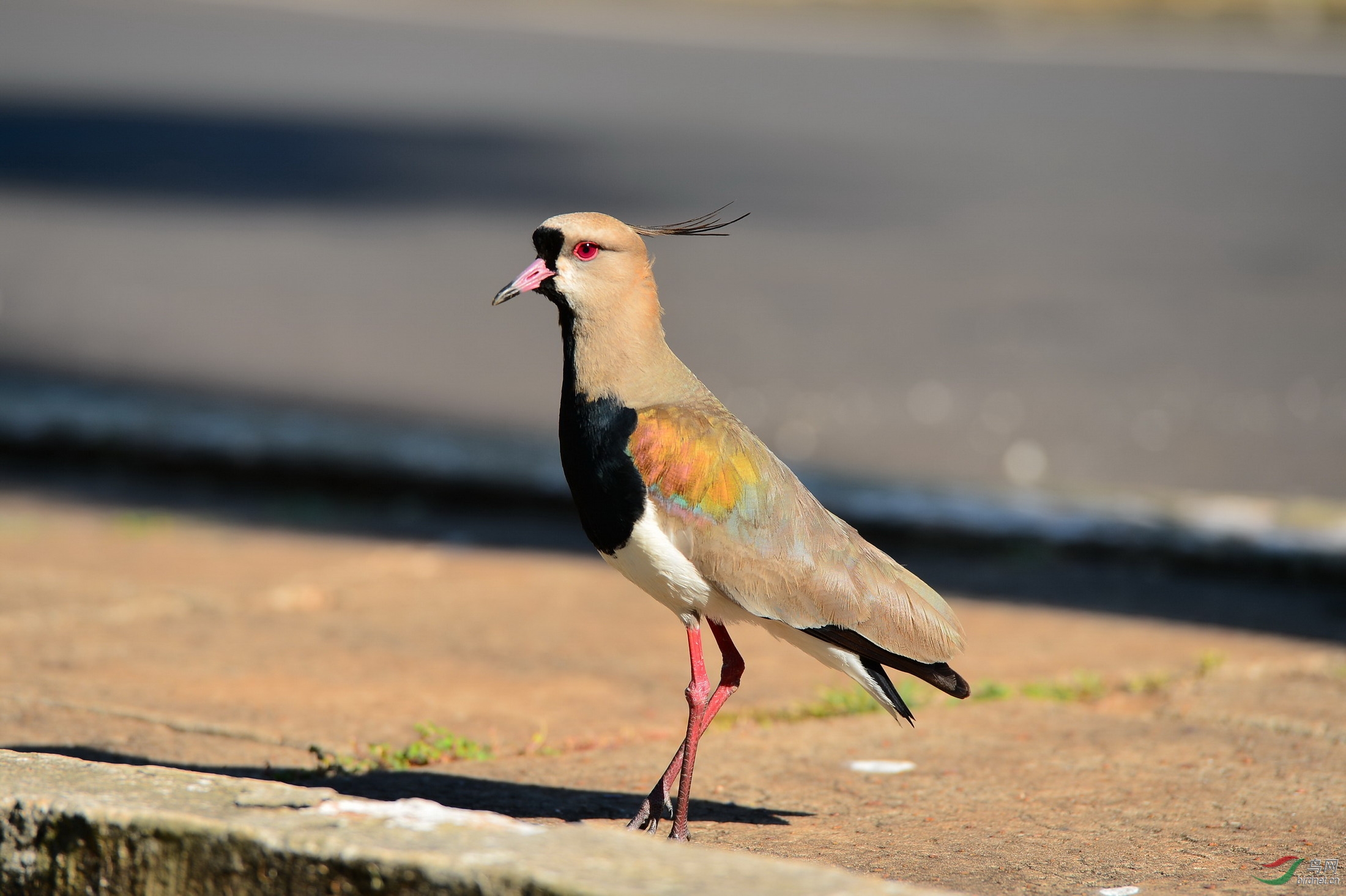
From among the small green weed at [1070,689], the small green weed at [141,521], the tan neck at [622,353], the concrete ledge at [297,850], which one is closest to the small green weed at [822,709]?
the small green weed at [1070,689]

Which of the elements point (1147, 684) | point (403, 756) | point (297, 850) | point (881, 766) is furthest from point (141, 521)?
point (297, 850)

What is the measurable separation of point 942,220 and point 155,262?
6545mm

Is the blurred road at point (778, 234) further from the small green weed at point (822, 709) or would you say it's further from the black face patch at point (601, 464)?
the black face patch at point (601, 464)

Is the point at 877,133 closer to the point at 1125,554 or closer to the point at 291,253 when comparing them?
the point at 291,253

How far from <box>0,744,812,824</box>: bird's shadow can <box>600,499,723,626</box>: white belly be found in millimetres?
561

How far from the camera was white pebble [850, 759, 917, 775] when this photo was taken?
4.13 metres

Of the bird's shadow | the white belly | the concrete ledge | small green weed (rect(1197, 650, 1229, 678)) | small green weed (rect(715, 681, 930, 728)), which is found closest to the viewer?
the concrete ledge

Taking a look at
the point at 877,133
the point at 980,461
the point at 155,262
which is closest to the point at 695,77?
the point at 877,133

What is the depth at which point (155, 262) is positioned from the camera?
12742 millimetres

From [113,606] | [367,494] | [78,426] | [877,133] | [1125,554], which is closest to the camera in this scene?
[113,606]

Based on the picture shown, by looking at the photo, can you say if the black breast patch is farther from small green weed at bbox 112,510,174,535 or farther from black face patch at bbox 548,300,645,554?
small green weed at bbox 112,510,174,535

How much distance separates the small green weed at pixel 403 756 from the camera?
4062mm

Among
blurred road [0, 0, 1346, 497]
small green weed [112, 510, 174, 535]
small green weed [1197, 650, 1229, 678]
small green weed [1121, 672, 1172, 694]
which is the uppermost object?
blurred road [0, 0, 1346, 497]

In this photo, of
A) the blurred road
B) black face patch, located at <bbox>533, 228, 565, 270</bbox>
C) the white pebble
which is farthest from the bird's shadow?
the blurred road
